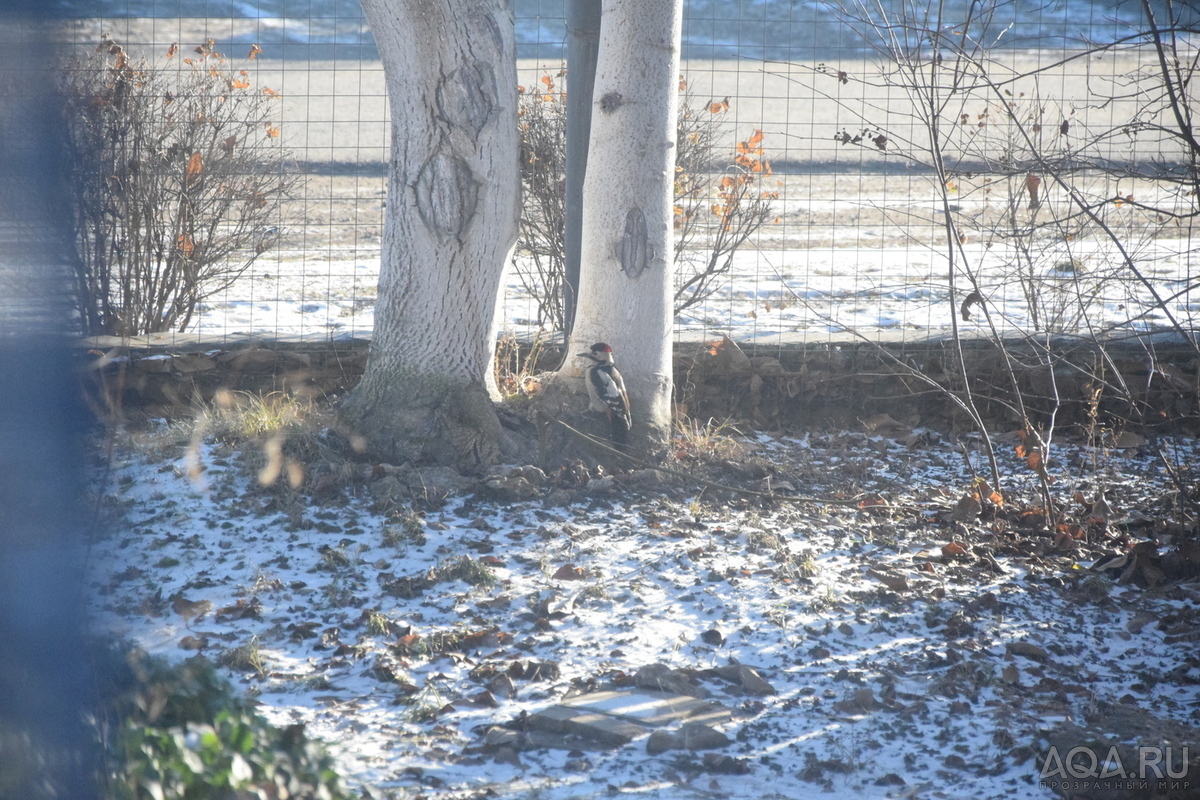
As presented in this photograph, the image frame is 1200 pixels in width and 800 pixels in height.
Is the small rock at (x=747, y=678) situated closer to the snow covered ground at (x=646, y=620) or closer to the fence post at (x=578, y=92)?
the snow covered ground at (x=646, y=620)

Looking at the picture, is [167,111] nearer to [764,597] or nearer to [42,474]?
[764,597]

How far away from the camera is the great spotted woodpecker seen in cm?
400

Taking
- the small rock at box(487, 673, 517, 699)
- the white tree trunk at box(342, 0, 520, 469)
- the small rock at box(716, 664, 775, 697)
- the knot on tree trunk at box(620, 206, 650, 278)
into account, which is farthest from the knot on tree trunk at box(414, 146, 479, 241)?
the small rock at box(716, 664, 775, 697)

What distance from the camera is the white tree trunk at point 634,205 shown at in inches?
156

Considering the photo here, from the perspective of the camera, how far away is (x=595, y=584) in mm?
3297

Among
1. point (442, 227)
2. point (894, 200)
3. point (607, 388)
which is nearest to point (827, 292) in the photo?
point (607, 388)

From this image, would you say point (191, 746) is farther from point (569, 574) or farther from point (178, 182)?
point (178, 182)

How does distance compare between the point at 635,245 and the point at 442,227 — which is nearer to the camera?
the point at 442,227

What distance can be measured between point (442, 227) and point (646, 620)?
1783mm

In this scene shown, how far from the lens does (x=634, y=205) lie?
4.03 metres

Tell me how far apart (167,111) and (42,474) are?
14.6 ft

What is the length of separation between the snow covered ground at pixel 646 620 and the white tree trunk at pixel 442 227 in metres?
0.28

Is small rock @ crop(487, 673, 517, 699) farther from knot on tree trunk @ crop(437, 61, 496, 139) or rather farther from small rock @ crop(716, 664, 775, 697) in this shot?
knot on tree trunk @ crop(437, 61, 496, 139)

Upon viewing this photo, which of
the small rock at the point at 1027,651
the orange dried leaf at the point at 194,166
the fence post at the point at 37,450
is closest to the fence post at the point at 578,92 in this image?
the orange dried leaf at the point at 194,166
